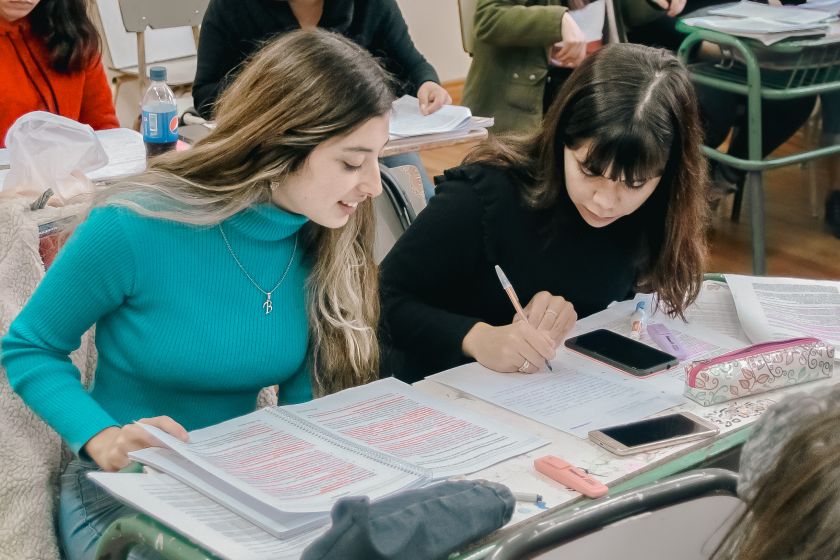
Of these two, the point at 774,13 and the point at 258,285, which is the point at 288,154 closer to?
the point at 258,285

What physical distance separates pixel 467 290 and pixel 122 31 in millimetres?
2703

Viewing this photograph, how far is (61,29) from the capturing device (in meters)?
2.60

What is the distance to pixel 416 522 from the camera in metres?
0.97

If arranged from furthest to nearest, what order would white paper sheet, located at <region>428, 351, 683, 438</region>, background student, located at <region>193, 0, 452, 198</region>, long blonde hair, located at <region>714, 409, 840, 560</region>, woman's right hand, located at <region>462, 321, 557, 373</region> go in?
1. background student, located at <region>193, 0, 452, 198</region>
2. woman's right hand, located at <region>462, 321, 557, 373</region>
3. white paper sheet, located at <region>428, 351, 683, 438</region>
4. long blonde hair, located at <region>714, 409, 840, 560</region>

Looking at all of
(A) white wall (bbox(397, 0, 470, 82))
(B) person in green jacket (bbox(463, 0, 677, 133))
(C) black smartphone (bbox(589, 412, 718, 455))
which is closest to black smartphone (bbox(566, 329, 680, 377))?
(C) black smartphone (bbox(589, 412, 718, 455))

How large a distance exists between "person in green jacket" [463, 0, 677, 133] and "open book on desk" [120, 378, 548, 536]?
1844 millimetres

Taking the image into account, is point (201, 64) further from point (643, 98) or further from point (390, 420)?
point (390, 420)

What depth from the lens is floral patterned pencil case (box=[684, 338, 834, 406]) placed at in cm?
144

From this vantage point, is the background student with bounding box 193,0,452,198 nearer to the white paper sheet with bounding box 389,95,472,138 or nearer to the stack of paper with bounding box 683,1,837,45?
the white paper sheet with bounding box 389,95,472,138

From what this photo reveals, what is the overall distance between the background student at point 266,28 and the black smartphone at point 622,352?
3.85 ft

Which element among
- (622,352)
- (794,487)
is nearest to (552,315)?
(622,352)

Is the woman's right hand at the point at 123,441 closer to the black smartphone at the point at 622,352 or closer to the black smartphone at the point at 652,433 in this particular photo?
the black smartphone at the point at 652,433

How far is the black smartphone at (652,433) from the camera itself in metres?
1.29

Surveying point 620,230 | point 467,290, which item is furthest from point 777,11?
point 467,290
